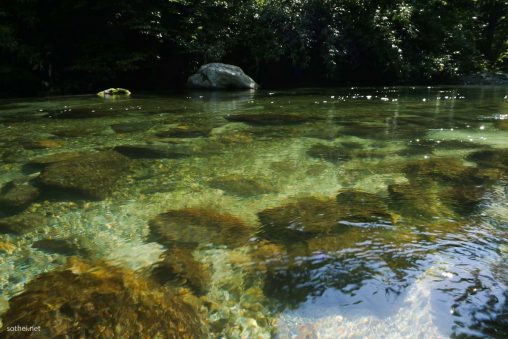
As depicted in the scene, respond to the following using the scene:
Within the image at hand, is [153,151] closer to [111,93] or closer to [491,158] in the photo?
[491,158]

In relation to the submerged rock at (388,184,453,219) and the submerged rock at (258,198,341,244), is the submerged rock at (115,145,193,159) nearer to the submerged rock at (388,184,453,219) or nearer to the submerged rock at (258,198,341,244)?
the submerged rock at (258,198,341,244)

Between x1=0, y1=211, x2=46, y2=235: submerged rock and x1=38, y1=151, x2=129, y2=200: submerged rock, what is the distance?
421mm

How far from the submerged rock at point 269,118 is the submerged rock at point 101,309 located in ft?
15.0

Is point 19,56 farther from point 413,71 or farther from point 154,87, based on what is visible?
point 413,71

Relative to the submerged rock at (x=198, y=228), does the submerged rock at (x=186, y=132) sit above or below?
above

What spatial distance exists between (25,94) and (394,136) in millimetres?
11392

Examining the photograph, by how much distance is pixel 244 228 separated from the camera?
8.16 ft

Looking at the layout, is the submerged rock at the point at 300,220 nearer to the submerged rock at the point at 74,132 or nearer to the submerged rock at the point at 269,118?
the submerged rock at the point at 269,118

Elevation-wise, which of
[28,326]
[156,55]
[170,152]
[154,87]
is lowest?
[28,326]

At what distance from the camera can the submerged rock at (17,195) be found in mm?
2891

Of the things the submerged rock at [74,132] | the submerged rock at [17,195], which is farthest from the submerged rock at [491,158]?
the submerged rock at [74,132]

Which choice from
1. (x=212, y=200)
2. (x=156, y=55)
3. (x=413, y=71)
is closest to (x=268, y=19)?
(x=156, y=55)

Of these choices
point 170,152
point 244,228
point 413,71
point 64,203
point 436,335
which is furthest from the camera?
point 413,71

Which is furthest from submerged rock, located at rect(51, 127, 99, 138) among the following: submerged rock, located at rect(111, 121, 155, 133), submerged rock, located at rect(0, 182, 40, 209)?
submerged rock, located at rect(0, 182, 40, 209)
